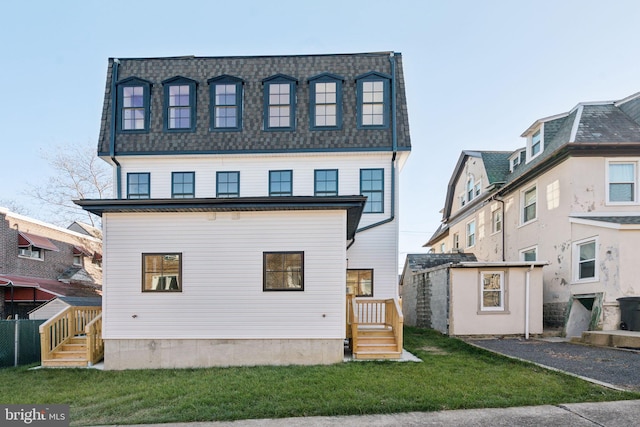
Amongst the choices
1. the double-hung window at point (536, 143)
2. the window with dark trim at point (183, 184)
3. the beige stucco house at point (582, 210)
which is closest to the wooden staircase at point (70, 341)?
the window with dark trim at point (183, 184)

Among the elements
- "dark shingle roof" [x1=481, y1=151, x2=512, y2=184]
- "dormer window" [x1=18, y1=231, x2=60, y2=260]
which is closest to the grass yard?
"dormer window" [x1=18, y1=231, x2=60, y2=260]

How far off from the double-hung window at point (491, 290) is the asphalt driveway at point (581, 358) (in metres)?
1.20

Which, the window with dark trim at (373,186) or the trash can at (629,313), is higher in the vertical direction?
the window with dark trim at (373,186)

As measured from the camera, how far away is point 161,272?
959 centimetres

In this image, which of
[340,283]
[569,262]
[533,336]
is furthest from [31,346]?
[569,262]

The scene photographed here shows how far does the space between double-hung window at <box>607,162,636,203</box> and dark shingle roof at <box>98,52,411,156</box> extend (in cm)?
696

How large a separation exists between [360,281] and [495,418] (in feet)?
25.0

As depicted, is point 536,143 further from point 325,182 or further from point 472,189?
point 325,182

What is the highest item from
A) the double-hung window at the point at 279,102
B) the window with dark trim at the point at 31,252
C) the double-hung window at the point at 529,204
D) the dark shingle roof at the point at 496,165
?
the double-hung window at the point at 279,102

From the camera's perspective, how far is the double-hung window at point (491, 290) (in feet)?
44.8

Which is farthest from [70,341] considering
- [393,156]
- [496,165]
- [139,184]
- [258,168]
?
[496,165]

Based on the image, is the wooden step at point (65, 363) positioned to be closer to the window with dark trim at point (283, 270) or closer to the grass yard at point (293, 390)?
the grass yard at point (293, 390)

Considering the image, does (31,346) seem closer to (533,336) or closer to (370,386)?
(370,386)

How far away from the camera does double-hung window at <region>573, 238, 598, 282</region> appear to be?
1286cm
